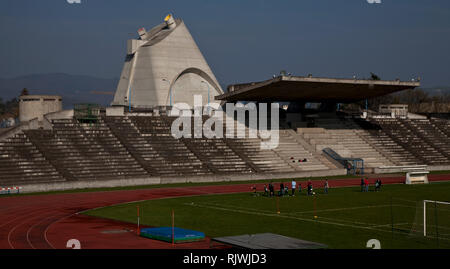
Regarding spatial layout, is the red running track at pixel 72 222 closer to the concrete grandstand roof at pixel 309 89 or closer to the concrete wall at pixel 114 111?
the concrete grandstand roof at pixel 309 89

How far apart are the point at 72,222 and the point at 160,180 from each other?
70.9 feet

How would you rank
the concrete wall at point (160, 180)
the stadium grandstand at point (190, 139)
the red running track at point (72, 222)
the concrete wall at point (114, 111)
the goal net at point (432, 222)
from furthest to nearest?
the concrete wall at point (114, 111)
the stadium grandstand at point (190, 139)
the concrete wall at point (160, 180)
the red running track at point (72, 222)
the goal net at point (432, 222)

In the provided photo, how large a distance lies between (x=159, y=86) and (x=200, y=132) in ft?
63.5

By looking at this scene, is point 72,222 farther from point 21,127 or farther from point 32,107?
point 32,107

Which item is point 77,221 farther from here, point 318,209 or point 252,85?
point 252,85

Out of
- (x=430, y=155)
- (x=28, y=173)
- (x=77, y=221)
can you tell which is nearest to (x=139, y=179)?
(x=28, y=173)

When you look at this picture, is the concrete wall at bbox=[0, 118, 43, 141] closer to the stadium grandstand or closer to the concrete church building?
the stadium grandstand

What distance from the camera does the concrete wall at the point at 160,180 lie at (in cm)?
5006

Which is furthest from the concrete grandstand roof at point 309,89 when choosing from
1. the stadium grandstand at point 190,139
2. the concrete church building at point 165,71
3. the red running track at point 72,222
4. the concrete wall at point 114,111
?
the concrete church building at point 165,71

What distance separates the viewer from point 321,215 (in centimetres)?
3541

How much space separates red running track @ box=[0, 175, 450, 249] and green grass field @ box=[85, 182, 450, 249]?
204cm

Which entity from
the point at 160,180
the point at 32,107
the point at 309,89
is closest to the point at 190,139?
the point at 160,180

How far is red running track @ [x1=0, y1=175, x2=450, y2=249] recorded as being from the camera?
27625 mm

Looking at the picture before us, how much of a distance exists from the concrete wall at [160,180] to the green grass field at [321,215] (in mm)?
10108
